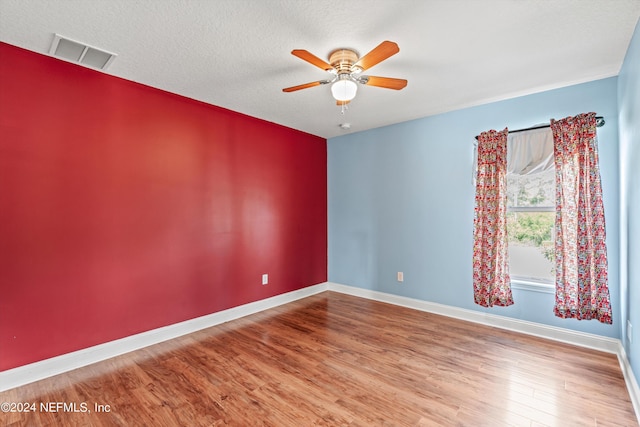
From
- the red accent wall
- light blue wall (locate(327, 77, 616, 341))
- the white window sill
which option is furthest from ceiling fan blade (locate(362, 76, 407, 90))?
the white window sill

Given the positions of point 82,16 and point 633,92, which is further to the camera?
point 633,92

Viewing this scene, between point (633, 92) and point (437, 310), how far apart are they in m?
2.71

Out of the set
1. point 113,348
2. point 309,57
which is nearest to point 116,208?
point 113,348

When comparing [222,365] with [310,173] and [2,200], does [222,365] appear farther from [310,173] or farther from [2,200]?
[310,173]

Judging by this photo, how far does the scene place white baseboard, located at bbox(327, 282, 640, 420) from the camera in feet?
7.14

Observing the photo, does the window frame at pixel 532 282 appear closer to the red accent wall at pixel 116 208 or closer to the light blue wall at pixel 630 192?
the light blue wall at pixel 630 192

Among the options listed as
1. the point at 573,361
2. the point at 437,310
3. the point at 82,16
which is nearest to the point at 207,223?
the point at 82,16

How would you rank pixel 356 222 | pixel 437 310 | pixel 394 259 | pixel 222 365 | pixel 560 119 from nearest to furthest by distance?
pixel 222 365 → pixel 560 119 → pixel 437 310 → pixel 394 259 → pixel 356 222

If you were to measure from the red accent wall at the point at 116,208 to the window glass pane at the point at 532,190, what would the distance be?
292 cm

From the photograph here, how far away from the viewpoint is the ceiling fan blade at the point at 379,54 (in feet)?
5.82

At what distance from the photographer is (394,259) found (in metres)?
4.06

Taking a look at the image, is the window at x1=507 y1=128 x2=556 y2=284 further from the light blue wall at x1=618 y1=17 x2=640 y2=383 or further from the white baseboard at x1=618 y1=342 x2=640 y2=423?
the white baseboard at x1=618 y1=342 x2=640 y2=423

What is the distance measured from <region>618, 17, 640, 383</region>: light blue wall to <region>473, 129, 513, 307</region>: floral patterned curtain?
2.81 feet

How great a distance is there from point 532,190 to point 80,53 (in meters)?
4.32
